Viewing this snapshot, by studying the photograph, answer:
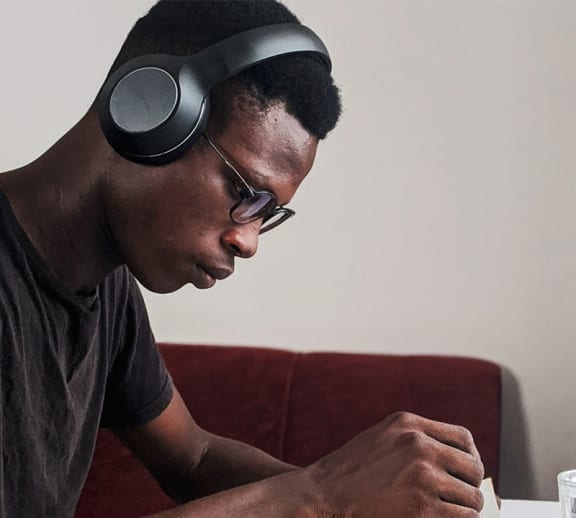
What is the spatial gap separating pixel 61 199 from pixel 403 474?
43 centimetres

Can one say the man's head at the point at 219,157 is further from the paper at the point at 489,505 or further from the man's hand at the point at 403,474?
the paper at the point at 489,505

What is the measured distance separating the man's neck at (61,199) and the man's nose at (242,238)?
132 mm

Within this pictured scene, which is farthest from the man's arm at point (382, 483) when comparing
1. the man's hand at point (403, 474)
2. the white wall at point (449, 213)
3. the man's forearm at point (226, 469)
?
the white wall at point (449, 213)

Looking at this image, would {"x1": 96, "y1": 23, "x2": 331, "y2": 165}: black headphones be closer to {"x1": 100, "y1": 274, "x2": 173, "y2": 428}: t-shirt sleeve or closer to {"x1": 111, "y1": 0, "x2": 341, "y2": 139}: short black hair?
{"x1": 111, "y1": 0, "x2": 341, "y2": 139}: short black hair

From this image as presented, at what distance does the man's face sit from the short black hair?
0.02 meters

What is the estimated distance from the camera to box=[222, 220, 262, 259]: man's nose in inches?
36.0

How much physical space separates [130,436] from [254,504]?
1.22ft

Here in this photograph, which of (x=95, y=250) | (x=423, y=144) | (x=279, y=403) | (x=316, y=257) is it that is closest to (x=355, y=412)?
(x=279, y=403)

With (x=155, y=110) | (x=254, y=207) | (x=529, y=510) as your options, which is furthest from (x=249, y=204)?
(x=529, y=510)

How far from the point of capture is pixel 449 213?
191cm

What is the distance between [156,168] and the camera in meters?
0.88

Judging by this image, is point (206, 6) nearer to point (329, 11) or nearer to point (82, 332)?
point (82, 332)

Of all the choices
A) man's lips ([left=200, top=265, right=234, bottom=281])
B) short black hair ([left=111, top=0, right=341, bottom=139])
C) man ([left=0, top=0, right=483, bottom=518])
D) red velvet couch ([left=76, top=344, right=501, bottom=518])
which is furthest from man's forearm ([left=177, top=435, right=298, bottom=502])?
red velvet couch ([left=76, top=344, right=501, bottom=518])

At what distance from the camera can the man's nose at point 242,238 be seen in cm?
92
